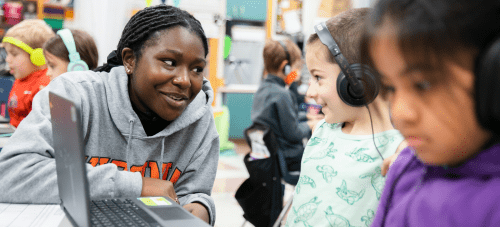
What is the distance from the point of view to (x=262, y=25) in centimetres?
590

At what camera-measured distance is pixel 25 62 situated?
2.43 meters

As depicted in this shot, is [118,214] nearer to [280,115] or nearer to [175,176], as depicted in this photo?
[175,176]

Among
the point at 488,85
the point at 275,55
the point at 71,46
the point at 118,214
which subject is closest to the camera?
the point at 488,85

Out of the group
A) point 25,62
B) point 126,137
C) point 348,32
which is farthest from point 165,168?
point 25,62

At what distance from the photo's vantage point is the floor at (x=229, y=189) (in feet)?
8.58

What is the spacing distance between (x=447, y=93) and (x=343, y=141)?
529 millimetres

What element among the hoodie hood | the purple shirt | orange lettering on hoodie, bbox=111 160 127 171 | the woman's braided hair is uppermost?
the woman's braided hair

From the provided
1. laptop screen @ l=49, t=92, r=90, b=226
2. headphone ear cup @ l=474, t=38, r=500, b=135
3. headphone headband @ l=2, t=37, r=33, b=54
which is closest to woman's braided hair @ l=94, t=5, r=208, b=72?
laptop screen @ l=49, t=92, r=90, b=226

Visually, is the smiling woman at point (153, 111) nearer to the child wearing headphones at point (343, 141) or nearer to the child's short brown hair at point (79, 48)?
the child wearing headphones at point (343, 141)

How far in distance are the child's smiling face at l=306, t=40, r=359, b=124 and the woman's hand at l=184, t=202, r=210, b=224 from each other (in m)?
0.37

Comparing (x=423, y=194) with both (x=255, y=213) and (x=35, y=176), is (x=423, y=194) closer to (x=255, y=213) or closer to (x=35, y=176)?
(x=35, y=176)

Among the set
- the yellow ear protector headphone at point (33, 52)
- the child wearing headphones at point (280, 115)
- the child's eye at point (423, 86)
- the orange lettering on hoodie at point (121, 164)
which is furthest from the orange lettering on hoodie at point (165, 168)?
the yellow ear protector headphone at point (33, 52)

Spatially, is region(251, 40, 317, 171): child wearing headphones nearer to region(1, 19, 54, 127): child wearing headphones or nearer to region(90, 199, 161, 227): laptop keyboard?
region(1, 19, 54, 127): child wearing headphones

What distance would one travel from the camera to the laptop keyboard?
2.14ft
